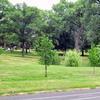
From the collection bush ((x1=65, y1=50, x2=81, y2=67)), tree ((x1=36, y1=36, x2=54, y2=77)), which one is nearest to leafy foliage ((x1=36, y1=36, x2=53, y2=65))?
tree ((x1=36, y1=36, x2=54, y2=77))

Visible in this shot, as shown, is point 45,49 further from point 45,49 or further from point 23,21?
point 23,21

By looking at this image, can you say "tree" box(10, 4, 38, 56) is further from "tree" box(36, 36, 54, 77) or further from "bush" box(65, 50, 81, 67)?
"tree" box(36, 36, 54, 77)

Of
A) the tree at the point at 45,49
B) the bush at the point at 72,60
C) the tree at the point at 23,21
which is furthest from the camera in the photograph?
the tree at the point at 23,21

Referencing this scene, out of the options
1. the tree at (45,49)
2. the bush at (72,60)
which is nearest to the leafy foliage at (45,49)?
the tree at (45,49)

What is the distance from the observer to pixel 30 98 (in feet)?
59.7

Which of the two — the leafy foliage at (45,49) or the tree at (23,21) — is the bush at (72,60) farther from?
the tree at (23,21)

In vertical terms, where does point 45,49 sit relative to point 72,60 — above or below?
above

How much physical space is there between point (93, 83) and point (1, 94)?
340 inches

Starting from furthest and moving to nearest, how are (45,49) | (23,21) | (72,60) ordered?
(23,21) < (72,60) < (45,49)

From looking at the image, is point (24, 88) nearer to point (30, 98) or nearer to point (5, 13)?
point (30, 98)

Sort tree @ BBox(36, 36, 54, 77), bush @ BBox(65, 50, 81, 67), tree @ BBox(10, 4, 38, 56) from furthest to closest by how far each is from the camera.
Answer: tree @ BBox(10, 4, 38, 56) < bush @ BBox(65, 50, 81, 67) < tree @ BBox(36, 36, 54, 77)

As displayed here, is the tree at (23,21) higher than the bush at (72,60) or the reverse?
higher

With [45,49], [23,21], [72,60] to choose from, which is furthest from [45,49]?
[23,21]

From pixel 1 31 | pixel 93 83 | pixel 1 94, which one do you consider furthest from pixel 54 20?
pixel 1 94
